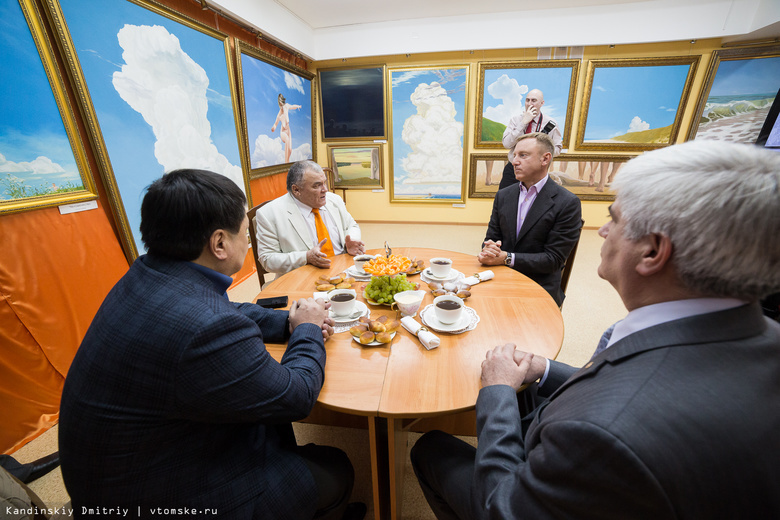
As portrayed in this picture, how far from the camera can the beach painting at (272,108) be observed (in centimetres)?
408

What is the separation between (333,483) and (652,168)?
1378 mm

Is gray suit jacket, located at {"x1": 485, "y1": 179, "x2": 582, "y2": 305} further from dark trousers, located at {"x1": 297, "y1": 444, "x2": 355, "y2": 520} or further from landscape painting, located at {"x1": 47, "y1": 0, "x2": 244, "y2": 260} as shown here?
landscape painting, located at {"x1": 47, "y1": 0, "x2": 244, "y2": 260}

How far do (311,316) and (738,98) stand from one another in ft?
24.2

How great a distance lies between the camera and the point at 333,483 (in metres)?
1.15

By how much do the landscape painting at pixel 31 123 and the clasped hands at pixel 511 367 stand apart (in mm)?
2733

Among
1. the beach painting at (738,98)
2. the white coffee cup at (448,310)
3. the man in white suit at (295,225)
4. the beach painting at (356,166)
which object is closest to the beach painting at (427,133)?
the beach painting at (356,166)

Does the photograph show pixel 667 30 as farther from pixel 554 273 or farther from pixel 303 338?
pixel 303 338

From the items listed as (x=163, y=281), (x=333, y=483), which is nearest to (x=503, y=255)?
(x=333, y=483)

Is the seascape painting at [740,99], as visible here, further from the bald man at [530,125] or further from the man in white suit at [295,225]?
the man in white suit at [295,225]

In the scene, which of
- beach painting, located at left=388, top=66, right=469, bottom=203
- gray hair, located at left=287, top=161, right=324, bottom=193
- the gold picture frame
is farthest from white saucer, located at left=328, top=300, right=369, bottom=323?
beach painting, located at left=388, top=66, right=469, bottom=203

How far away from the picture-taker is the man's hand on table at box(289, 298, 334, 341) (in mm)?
A: 1274

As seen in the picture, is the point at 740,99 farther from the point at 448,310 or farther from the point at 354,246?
the point at 448,310

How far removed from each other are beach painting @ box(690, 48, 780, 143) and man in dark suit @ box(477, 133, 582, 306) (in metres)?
5.18

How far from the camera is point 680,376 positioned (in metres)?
0.59
